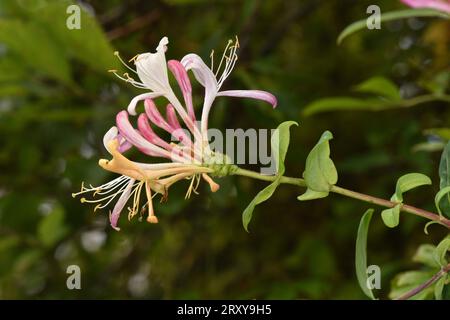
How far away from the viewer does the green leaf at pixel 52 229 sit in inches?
48.2

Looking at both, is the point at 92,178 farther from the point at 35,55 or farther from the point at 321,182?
the point at 321,182

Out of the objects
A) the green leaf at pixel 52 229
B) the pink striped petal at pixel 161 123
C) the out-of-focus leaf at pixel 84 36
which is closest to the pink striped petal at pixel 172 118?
the pink striped petal at pixel 161 123

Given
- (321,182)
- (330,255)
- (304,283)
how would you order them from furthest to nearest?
1. (330,255)
2. (304,283)
3. (321,182)

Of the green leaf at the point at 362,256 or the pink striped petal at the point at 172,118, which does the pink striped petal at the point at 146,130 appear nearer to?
the pink striped petal at the point at 172,118

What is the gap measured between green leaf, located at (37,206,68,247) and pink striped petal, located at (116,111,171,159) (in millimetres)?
687

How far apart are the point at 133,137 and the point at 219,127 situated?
0.51m

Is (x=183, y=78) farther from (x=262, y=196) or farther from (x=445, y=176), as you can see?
(x=445, y=176)

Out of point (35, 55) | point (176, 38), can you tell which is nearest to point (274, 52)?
point (176, 38)

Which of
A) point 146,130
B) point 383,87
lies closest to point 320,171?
point 146,130

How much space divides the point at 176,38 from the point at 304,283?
464 mm

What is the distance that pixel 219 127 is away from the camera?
1056 mm

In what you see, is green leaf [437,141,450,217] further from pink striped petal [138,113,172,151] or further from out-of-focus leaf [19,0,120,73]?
out-of-focus leaf [19,0,120,73]
